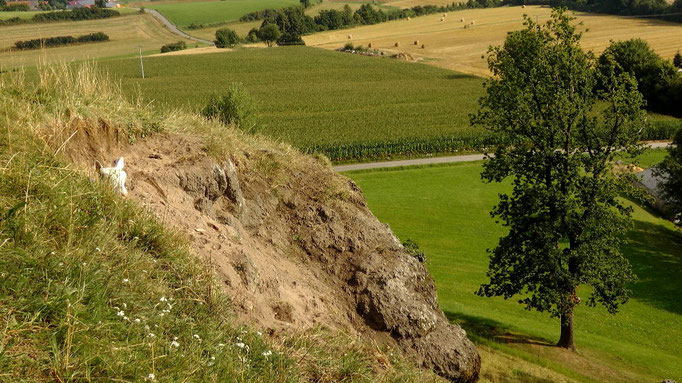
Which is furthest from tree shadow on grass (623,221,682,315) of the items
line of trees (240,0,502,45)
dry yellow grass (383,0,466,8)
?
dry yellow grass (383,0,466,8)

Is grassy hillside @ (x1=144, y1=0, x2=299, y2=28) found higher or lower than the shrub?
higher

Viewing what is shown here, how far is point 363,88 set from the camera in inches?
3561

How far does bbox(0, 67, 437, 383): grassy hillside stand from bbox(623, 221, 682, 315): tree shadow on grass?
2547cm

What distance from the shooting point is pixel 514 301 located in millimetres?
30141

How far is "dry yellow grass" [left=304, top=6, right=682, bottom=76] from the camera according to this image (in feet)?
359

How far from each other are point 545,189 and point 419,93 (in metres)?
66.7

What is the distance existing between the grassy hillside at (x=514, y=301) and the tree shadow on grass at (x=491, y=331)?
5cm

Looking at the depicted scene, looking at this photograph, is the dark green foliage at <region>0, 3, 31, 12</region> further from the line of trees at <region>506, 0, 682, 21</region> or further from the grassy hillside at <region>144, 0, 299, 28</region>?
the line of trees at <region>506, 0, 682, 21</region>

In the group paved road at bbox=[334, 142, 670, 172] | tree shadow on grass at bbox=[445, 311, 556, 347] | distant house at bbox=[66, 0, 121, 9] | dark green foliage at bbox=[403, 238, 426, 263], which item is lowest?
tree shadow on grass at bbox=[445, 311, 556, 347]

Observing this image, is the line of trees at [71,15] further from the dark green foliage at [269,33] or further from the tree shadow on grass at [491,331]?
the tree shadow on grass at [491,331]

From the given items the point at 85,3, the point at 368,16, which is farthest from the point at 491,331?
the point at 85,3

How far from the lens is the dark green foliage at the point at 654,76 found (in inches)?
3051

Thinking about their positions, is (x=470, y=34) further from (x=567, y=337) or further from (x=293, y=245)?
(x=293, y=245)

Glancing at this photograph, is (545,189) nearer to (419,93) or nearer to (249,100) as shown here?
(249,100)
